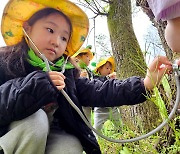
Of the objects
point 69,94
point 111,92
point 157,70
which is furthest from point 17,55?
point 157,70

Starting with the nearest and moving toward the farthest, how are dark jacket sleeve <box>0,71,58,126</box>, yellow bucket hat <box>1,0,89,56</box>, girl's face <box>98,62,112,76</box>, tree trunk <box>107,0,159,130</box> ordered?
1. dark jacket sleeve <box>0,71,58,126</box>
2. yellow bucket hat <box>1,0,89,56</box>
3. tree trunk <box>107,0,159,130</box>
4. girl's face <box>98,62,112,76</box>

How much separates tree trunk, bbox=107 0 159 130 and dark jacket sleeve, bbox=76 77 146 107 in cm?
98

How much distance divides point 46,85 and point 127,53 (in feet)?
7.20

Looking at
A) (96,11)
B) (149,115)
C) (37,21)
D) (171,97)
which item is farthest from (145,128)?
(96,11)

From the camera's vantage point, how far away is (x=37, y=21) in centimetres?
142

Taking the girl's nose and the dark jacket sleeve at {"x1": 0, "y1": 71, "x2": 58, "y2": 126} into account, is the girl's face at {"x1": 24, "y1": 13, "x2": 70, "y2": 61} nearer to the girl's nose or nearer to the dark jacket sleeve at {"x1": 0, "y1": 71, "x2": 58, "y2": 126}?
the girl's nose

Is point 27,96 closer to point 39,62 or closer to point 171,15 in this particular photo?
point 39,62

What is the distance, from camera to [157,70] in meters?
1.22

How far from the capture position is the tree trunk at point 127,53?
2512mm

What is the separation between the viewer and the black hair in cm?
134

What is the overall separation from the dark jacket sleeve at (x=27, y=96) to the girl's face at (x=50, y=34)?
0.61 feet

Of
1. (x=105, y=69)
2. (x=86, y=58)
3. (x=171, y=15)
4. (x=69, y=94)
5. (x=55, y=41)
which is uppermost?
(x=171, y=15)

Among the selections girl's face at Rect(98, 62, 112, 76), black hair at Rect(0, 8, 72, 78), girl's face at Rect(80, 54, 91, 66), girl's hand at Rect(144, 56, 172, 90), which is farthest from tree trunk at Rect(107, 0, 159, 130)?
black hair at Rect(0, 8, 72, 78)

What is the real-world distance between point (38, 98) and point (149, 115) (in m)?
1.50
